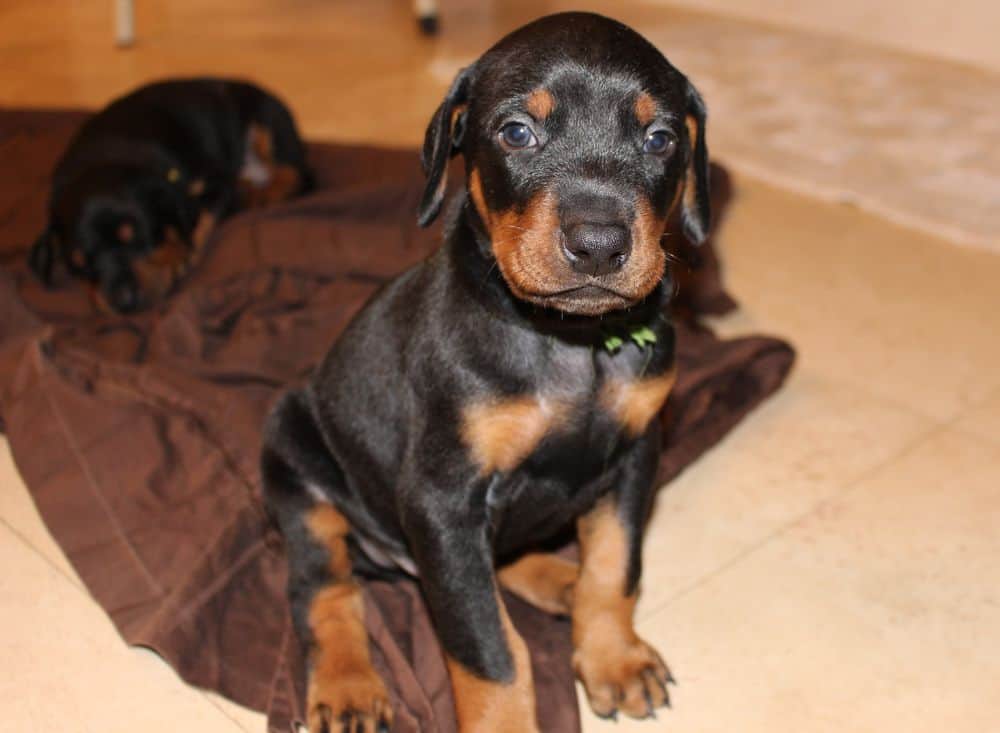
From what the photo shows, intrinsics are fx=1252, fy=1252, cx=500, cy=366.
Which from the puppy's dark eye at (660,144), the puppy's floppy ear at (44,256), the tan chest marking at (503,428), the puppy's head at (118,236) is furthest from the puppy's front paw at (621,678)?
the puppy's floppy ear at (44,256)

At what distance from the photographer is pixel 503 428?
3033 mm

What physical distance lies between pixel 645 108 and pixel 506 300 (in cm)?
58

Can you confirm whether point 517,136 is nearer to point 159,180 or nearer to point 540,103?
point 540,103

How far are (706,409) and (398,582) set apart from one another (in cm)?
141

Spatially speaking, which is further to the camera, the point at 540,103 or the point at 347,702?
the point at 347,702

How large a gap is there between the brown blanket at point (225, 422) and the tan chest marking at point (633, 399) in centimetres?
77

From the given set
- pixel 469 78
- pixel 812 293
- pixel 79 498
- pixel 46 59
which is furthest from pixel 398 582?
pixel 46 59

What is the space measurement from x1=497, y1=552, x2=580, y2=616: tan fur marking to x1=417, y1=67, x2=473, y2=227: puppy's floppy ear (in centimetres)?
117

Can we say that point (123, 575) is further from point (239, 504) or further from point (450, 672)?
point (450, 672)

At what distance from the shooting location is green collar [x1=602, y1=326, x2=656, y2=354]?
3152 mm

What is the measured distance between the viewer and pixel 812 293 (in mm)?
5879

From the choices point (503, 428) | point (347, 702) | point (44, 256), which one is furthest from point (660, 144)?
point (44, 256)

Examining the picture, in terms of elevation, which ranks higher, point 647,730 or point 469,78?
point 469,78

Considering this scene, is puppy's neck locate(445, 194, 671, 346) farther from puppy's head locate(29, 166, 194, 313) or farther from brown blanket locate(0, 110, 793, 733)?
puppy's head locate(29, 166, 194, 313)
